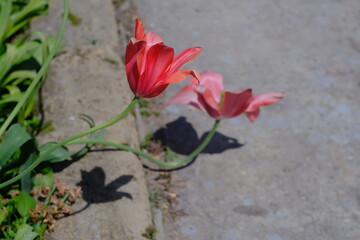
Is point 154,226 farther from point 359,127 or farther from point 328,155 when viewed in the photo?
point 359,127

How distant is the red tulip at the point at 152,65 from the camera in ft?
5.15

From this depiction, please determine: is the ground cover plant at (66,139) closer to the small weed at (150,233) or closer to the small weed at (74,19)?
the small weed at (150,233)

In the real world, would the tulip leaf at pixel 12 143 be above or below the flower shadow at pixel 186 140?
above

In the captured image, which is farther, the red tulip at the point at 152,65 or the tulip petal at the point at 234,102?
the tulip petal at the point at 234,102

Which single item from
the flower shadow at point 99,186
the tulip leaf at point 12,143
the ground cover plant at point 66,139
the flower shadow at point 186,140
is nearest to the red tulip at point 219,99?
the ground cover plant at point 66,139

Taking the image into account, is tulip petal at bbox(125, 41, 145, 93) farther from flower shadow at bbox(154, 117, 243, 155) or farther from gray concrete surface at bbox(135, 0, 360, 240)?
flower shadow at bbox(154, 117, 243, 155)

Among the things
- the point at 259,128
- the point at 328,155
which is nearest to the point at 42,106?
the point at 259,128

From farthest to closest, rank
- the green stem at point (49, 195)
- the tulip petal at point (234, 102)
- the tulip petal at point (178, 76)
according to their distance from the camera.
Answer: the tulip petal at point (234, 102) < the green stem at point (49, 195) < the tulip petal at point (178, 76)

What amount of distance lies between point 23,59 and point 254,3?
1.48 meters

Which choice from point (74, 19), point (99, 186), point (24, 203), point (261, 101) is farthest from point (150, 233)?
point (74, 19)

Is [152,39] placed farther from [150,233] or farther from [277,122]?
[277,122]

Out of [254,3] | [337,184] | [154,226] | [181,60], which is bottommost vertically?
[337,184]

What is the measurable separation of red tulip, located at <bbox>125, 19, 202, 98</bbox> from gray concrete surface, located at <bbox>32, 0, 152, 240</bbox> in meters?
0.53

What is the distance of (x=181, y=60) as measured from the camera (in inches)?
62.9
